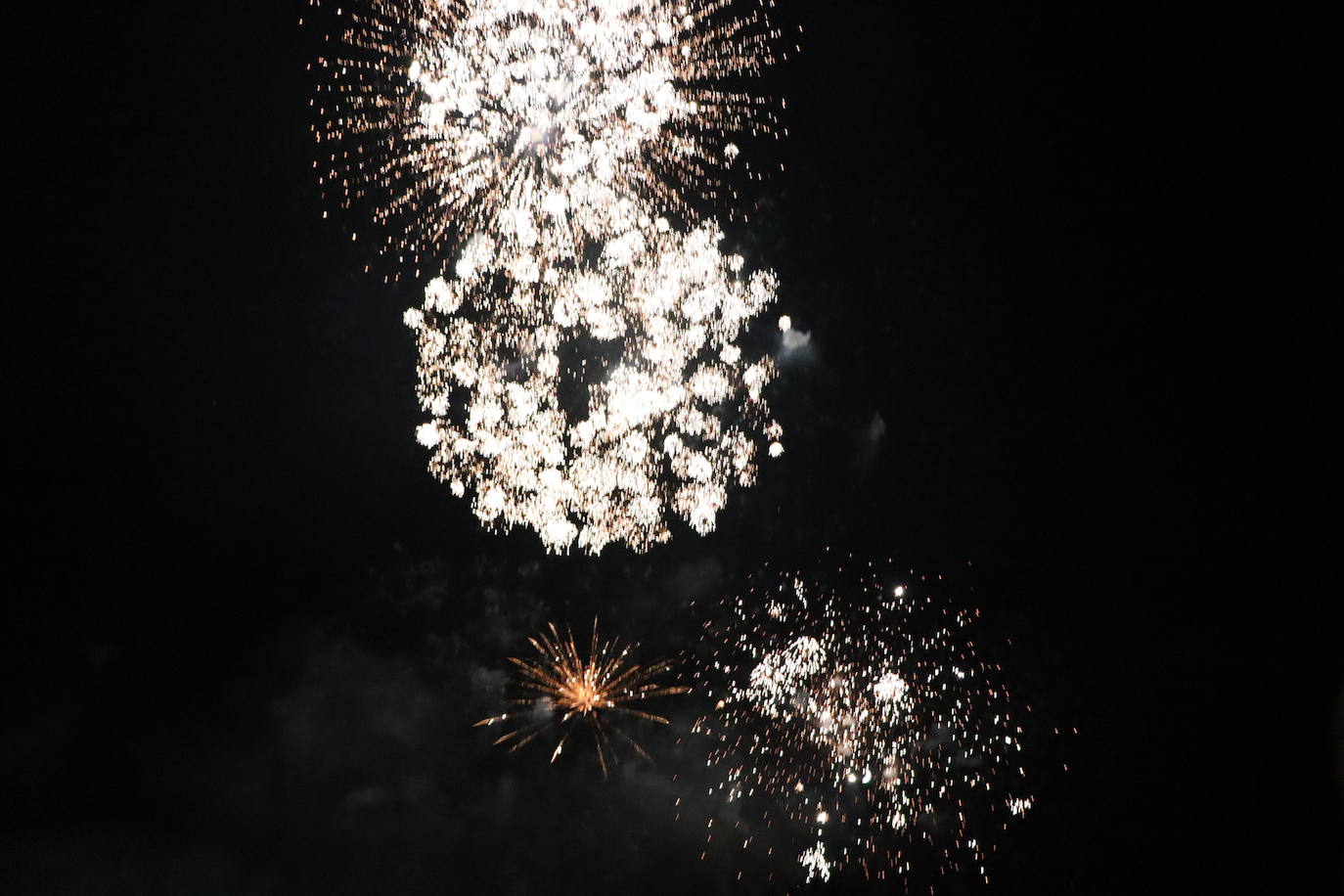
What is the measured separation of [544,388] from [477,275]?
5.65 ft

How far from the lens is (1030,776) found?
28469 mm

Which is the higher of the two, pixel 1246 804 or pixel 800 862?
pixel 800 862

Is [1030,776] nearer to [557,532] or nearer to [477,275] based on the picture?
[557,532]

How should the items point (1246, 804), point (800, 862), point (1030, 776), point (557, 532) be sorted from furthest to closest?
point (800, 862) < point (1030, 776) < point (1246, 804) < point (557, 532)

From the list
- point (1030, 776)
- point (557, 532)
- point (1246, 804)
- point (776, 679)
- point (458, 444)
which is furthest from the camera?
point (1030, 776)

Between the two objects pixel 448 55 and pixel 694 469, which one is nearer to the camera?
pixel 448 55

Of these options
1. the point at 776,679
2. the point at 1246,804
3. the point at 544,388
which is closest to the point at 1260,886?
the point at 1246,804

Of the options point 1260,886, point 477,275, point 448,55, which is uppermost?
point 448,55

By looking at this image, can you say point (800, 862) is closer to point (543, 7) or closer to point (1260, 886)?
point (1260, 886)

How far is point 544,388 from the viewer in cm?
991

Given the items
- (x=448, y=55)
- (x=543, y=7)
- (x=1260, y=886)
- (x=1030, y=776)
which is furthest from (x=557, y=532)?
(x=1030, y=776)

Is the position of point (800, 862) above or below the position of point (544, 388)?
above

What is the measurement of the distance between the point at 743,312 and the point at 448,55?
4.83m

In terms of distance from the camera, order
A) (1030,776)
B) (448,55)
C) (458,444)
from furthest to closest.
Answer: (1030,776), (458,444), (448,55)
